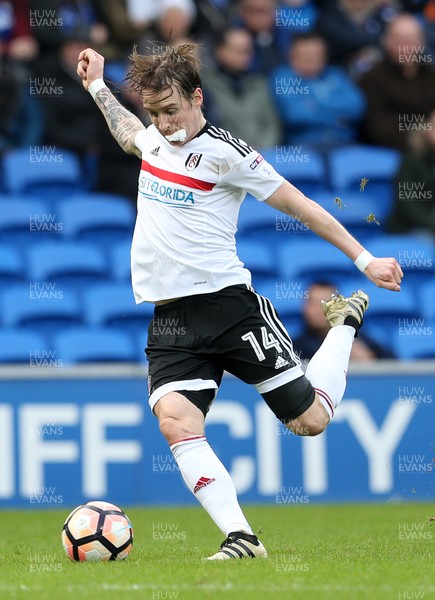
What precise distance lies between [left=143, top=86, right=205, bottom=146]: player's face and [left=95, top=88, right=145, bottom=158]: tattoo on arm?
520 millimetres

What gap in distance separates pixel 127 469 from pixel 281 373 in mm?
4015

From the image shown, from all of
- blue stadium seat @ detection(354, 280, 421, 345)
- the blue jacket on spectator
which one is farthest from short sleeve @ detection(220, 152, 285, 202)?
the blue jacket on spectator

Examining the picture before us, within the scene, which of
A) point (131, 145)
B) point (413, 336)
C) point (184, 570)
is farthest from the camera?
point (413, 336)

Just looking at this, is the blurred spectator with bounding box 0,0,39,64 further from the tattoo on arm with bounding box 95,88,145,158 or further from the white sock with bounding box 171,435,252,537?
the white sock with bounding box 171,435,252,537

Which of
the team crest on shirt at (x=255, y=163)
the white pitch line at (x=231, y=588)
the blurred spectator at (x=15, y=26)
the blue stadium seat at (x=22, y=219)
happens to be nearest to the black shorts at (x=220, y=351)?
the team crest on shirt at (x=255, y=163)

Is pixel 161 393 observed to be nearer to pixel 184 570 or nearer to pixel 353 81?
pixel 184 570

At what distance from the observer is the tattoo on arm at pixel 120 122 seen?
6.74 metres

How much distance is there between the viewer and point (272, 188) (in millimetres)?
6242

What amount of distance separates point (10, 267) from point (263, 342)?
5.95m

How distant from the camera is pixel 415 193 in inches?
511

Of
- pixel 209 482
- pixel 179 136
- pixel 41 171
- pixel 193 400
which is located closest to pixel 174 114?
pixel 179 136

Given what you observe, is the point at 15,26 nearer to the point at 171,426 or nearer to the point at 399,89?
the point at 399,89

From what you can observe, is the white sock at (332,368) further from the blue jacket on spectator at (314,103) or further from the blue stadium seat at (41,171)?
the blue jacket on spectator at (314,103)

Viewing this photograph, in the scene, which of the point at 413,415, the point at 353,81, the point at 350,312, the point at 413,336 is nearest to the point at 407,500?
the point at 413,415
